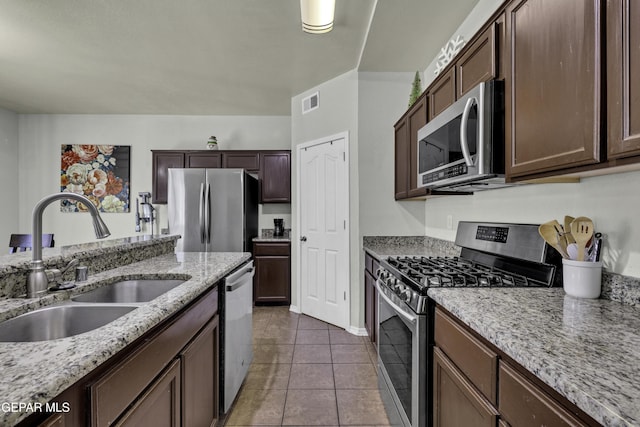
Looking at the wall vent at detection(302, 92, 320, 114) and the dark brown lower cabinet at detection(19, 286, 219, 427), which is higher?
the wall vent at detection(302, 92, 320, 114)

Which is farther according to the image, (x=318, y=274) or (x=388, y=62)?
(x=318, y=274)

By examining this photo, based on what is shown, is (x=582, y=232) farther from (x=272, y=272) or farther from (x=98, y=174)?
(x=98, y=174)

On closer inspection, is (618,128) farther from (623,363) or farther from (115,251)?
(115,251)

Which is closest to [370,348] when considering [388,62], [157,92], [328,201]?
[328,201]

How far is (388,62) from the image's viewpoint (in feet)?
9.78

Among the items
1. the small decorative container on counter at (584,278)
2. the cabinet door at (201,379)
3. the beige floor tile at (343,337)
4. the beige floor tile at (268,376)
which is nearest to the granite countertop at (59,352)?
the cabinet door at (201,379)

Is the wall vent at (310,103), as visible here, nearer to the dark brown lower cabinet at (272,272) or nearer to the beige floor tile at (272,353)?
the dark brown lower cabinet at (272,272)

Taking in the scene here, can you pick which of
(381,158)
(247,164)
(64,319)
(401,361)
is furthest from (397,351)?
(247,164)

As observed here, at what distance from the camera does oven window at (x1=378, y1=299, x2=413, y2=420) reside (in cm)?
152

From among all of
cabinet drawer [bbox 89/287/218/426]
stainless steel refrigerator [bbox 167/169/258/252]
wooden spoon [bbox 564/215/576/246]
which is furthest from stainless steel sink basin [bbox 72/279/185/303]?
stainless steel refrigerator [bbox 167/169/258/252]

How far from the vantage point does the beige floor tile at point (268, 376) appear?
2.21 metres

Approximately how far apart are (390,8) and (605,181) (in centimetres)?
170

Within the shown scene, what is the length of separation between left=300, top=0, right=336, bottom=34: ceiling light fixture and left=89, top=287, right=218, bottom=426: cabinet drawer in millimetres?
1958

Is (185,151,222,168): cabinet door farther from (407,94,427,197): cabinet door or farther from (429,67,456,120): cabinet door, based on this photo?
(429,67,456,120): cabinet door
